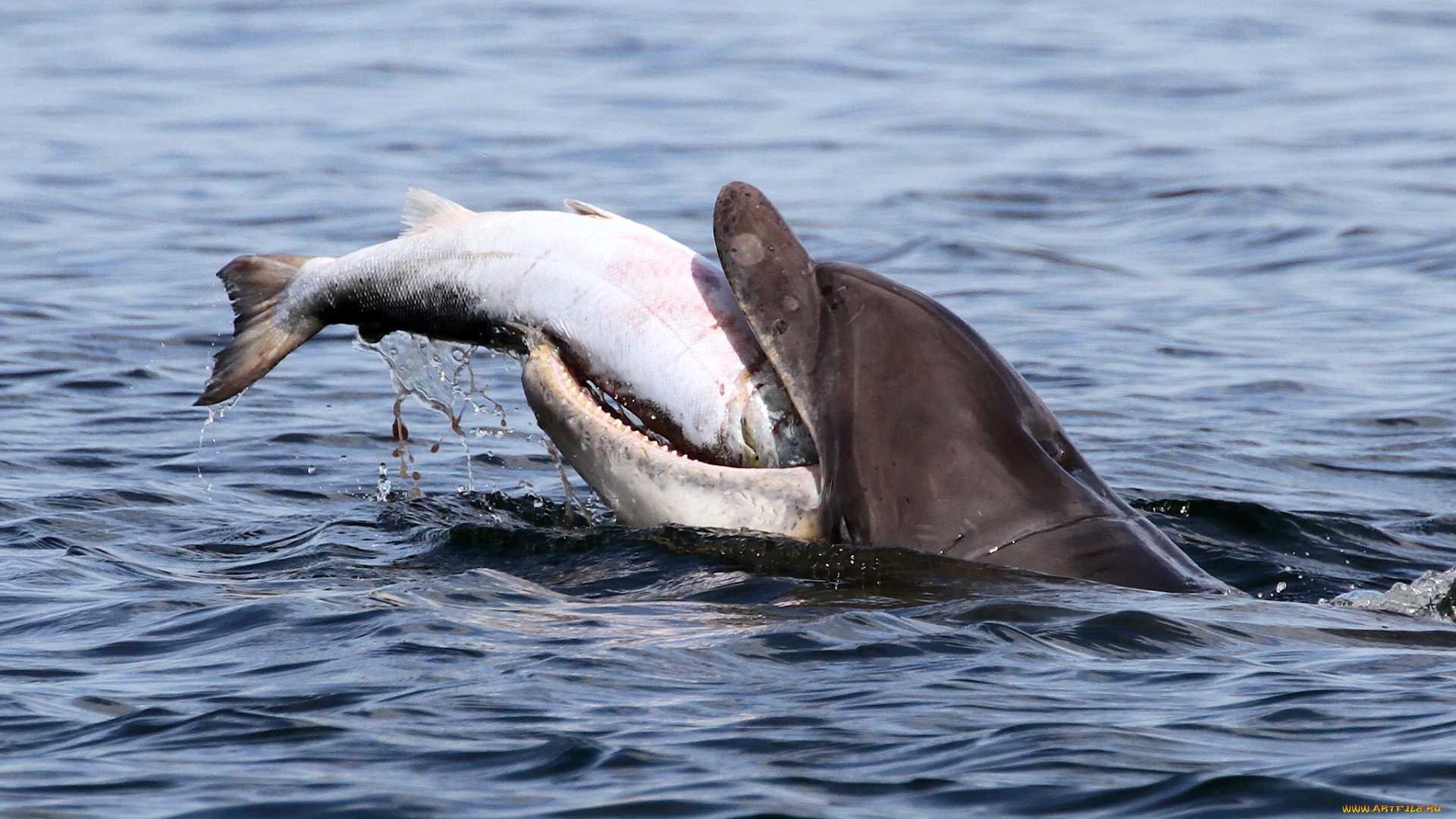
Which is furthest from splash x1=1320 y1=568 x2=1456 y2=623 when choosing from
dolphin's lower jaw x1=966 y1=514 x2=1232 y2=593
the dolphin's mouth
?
the dolphin's mouth

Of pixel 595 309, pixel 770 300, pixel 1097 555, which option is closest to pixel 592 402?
pixel 595 309

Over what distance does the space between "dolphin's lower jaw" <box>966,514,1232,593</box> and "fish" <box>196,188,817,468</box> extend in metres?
0.68

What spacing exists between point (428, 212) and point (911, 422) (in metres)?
1.89

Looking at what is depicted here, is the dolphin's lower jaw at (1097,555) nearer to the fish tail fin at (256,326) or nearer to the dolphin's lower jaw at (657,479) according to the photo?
the dolphin's lower jaw at (657,479)

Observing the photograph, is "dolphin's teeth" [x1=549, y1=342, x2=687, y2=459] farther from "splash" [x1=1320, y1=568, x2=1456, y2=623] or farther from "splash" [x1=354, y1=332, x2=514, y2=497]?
"splash" [x1=1320, y1=568, x2=1456, y2=623]

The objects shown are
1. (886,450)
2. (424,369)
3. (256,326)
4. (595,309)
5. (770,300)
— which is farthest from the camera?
(424,369)

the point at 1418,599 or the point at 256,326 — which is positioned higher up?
the point at 256,326

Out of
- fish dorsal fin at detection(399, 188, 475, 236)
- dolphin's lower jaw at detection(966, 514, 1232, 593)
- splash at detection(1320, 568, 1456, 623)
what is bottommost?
splash at detection(1320, 568, 1456, 623)

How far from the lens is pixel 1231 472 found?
952cm

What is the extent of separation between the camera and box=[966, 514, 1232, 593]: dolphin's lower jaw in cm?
579

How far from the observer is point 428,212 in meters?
6.56

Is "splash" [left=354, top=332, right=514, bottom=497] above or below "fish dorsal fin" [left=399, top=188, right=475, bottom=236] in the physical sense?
below

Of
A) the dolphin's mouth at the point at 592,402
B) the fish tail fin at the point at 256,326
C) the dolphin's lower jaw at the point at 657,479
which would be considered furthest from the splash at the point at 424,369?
the dolphin's lower jaw at the point at 657,479

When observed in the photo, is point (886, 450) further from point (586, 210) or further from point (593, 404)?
point (586, 210)
